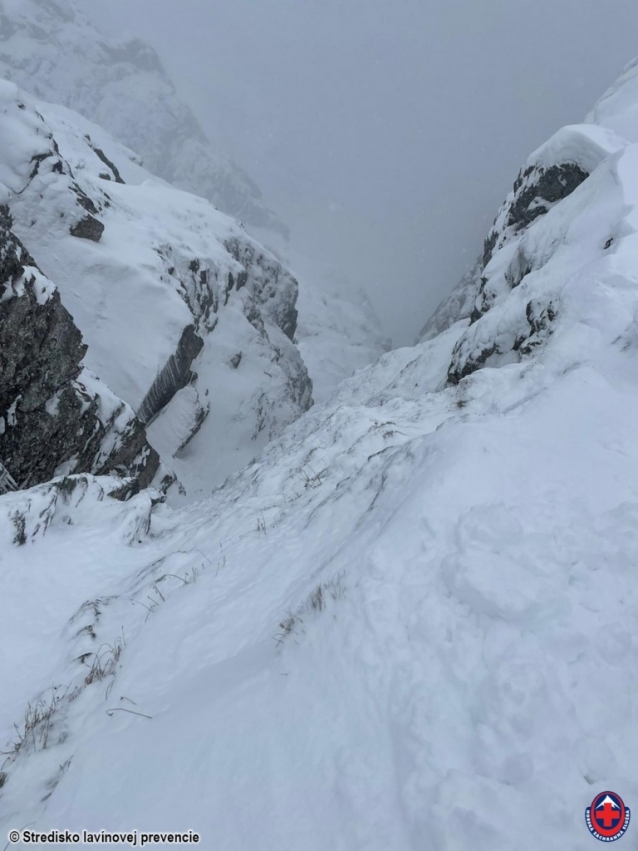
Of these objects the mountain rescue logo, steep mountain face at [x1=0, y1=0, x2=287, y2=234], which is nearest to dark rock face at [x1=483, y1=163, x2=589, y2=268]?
the mountain rescue logo

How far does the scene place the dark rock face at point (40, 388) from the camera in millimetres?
14828

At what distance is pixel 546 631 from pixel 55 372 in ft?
58.8

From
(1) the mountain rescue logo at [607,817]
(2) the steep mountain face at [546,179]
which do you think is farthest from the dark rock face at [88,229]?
(1) the mountain rescue logo at [607,817]

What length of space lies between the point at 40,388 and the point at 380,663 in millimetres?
16914

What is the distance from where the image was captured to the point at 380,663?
309cm

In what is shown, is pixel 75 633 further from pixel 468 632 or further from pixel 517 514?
pixel 517 514

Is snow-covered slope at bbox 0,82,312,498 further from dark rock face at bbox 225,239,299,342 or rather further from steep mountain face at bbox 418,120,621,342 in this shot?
steep mountain face at bbox 418,120,621,342

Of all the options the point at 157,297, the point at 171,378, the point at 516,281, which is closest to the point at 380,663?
the point at 516,281

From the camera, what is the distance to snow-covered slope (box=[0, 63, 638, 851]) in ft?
7.82

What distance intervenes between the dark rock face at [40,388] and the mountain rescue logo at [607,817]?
17402mm

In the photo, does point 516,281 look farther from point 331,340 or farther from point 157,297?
point 331,340

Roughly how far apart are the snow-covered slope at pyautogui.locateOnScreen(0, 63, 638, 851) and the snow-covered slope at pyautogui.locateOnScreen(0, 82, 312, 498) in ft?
68.5

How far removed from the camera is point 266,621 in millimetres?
4352

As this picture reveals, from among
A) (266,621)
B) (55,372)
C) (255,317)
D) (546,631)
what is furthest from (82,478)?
(255,317)
